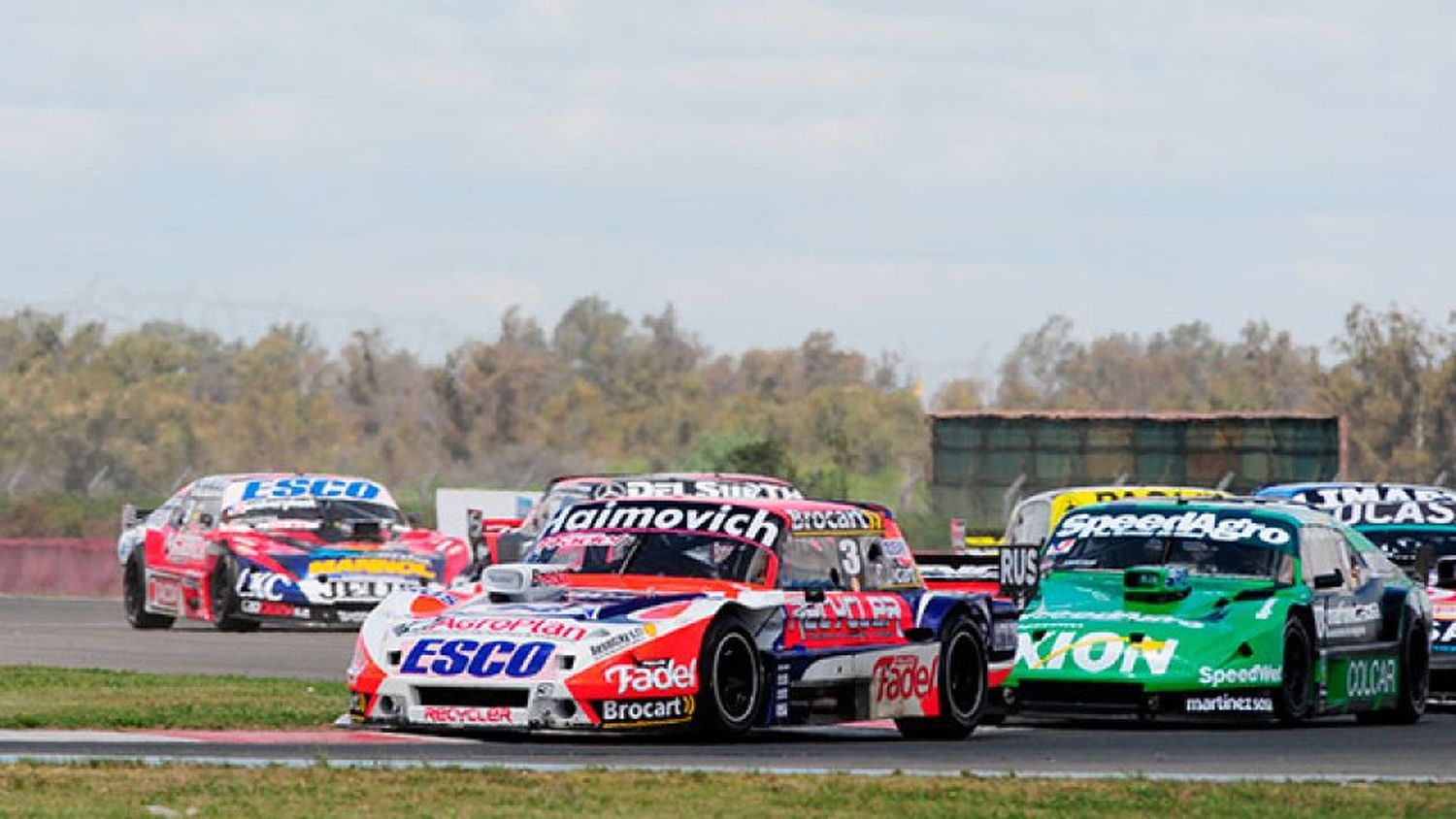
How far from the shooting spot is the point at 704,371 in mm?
125562

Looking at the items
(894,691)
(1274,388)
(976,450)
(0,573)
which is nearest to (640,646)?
(894,691)

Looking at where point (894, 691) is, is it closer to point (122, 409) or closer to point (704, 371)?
point (122, 409)

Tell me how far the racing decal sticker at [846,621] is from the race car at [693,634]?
0.04ft

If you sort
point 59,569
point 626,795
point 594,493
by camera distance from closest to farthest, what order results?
point 626,795 < point 594,493 < point 59,569

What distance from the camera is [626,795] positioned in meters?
12.8

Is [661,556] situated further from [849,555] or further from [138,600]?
[138,600]

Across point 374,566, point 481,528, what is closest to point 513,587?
point 374,566

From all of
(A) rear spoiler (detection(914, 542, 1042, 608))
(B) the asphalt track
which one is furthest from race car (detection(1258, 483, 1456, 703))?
(A) rear spoiler (detection(914, 542, 1042, 608))

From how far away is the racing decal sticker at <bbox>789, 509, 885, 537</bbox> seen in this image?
17.2 metres

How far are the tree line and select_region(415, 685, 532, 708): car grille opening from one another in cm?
Result: 4510

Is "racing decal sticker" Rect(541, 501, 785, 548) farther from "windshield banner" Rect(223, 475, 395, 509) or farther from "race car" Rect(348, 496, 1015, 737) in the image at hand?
"windshield banner" Rect(223, 475, 395, 509)

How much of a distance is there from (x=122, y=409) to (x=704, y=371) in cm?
3848

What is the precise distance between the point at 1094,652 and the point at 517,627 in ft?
13.3

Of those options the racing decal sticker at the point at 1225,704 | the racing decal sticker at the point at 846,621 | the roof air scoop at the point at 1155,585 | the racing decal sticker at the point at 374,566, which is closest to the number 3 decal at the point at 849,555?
the racing decal sticker at the point at 846,621
